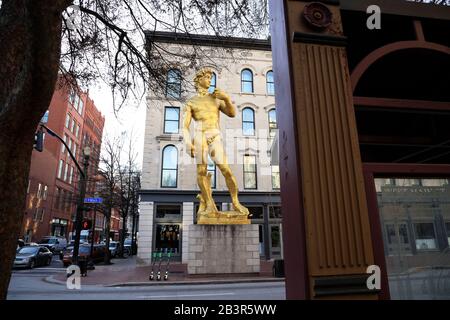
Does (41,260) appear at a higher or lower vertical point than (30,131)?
lower

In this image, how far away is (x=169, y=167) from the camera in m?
23.2

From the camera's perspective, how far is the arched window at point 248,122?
2486cm

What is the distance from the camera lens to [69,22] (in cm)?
704

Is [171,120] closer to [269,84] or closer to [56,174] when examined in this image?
[269,84]

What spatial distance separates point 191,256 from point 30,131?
11046 mm

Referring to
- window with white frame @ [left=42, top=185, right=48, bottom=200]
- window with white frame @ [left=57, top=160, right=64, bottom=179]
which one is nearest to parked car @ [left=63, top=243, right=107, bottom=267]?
window with white frame @ [left=42, top=185, right=48, bottom=200]

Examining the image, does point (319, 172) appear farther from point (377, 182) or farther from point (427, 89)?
point (427, 89)

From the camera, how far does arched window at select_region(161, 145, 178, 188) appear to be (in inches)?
905

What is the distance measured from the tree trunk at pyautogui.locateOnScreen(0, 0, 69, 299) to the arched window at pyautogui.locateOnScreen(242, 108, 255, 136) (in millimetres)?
21869

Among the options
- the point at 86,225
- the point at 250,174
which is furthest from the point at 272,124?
the point at 86,225

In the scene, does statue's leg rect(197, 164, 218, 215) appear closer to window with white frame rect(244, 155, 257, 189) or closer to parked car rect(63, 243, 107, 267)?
parked car rect(63, 243, 107, 267)

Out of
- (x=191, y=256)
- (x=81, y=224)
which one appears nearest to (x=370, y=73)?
(x=191, y=256)

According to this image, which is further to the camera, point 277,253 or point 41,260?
→ point 277,253

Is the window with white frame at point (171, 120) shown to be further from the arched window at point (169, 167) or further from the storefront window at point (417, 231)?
the storefront window at point (417, 231)
